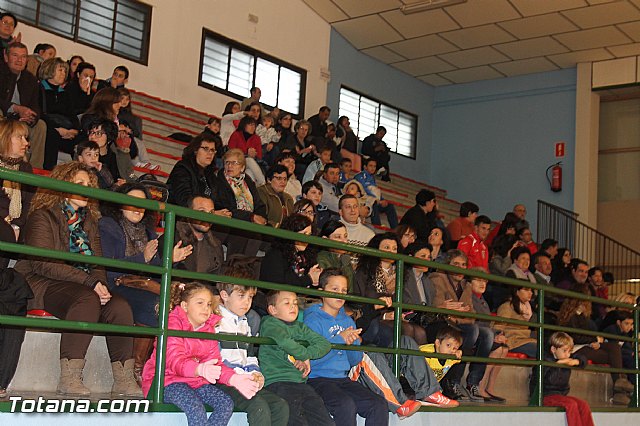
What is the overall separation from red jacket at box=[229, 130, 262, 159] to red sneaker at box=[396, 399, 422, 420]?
20.6ft

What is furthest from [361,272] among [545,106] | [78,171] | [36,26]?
[545,106]

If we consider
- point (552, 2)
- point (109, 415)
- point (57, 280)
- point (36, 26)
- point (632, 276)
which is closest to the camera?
point (109, 415)

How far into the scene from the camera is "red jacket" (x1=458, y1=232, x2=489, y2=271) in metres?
10.8

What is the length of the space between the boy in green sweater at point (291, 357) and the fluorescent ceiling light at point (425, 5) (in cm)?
1072

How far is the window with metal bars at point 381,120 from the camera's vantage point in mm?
18188

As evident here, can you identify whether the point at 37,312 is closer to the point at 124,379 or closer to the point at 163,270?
the point at 124,379

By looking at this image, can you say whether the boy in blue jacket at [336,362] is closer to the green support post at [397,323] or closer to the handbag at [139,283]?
the green support post at [397,323]

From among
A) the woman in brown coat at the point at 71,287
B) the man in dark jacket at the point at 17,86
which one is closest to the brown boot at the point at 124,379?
the woman in brown coat at the point at 71,287

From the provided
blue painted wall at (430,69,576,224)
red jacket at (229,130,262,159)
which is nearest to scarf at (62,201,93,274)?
red jacket at (229,130,262,159)

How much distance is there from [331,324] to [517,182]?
46.7 ft

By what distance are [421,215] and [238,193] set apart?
152 inches

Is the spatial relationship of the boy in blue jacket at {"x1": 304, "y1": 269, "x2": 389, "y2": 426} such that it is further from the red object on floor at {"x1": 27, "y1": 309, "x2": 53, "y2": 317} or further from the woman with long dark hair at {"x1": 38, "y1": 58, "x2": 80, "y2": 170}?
the woman with long dark hair at {"x1": 38, "y1": 58, "x2": 80, "y2": 170}

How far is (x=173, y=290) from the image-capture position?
501cm

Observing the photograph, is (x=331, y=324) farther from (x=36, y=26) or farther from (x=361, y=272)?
(x=36, y=26)
